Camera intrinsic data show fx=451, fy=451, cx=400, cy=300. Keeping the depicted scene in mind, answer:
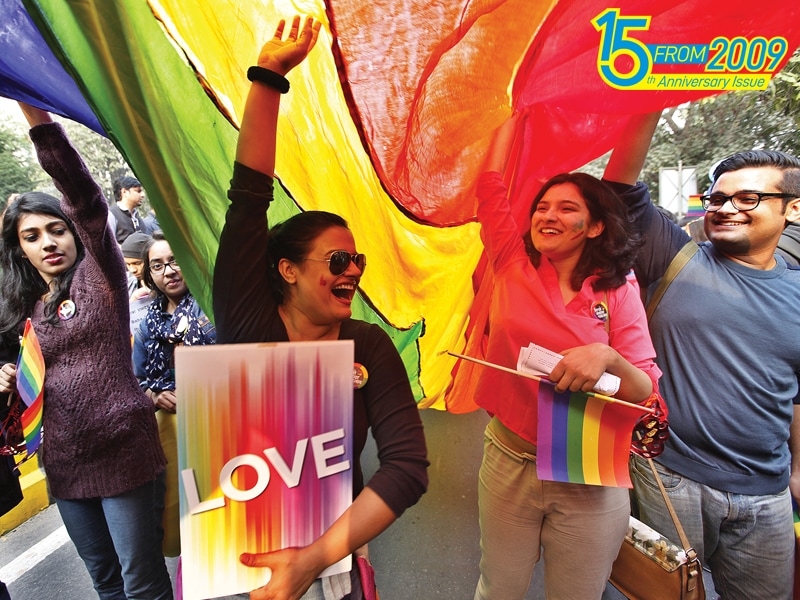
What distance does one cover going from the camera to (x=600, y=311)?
1351mm

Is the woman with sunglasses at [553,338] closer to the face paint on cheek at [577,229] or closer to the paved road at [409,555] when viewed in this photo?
the face paint on cheek at [577,229]

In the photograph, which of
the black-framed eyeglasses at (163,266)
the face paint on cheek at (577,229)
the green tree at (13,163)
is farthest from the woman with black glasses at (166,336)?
the green tree at (13,163)

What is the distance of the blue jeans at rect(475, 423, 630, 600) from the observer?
4.54ft

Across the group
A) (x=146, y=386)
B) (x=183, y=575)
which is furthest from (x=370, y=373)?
(x=146, y=386)

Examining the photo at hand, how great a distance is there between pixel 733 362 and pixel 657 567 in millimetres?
705

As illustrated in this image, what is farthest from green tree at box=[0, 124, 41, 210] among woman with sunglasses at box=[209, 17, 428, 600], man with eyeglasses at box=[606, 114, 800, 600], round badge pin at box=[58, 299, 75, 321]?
man with eyeglasses at box=[606, 114, 800, 600]

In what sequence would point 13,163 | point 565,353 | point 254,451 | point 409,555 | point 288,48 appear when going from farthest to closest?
point 13,163 → point 409,555 → point 565,353 → point 288,48 → point 254,451

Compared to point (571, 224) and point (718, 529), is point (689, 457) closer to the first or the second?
point (718, 529)

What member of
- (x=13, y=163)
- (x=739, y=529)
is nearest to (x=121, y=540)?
(x=739, y=529)

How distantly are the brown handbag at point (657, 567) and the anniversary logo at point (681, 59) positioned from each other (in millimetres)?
1212

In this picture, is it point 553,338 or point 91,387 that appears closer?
point 553,338

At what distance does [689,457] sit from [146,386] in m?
2.36

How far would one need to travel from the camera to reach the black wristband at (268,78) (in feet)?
3.24

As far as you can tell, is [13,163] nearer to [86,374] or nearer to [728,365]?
[86,374]
